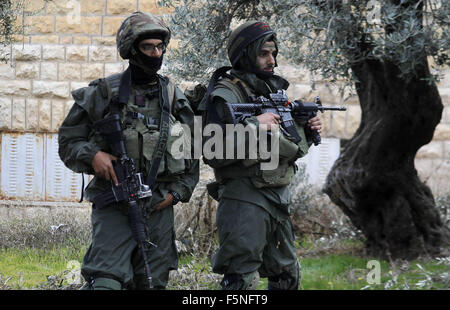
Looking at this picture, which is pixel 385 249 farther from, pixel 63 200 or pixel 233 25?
pixel 63 200

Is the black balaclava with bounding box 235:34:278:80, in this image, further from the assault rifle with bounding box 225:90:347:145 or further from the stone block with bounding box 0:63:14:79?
the stone block with bounding box 0:63:14:79

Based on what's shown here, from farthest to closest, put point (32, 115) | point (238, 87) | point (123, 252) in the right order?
point (32, 115) < point (238, 87) < point (123, 252)

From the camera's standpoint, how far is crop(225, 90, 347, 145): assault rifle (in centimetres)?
399

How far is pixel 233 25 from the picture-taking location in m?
7.12

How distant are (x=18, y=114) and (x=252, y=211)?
A: 5183 millimetres

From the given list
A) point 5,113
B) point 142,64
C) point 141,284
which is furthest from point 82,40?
point 141,284

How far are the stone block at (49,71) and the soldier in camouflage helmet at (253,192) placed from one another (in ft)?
15.6

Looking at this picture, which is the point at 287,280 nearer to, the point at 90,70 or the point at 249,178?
the point at 249,178

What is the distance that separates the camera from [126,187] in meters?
3.73

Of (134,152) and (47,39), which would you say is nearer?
(134,152)

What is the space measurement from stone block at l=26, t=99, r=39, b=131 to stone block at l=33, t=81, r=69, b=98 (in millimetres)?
133

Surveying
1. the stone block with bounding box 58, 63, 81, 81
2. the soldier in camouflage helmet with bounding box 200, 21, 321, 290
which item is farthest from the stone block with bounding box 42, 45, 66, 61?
the soldier in camouflage helmet with bounding box 200, 21, 321, 290

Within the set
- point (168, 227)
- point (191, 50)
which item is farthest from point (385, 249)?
point (168, 227)

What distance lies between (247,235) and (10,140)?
5.10 m
